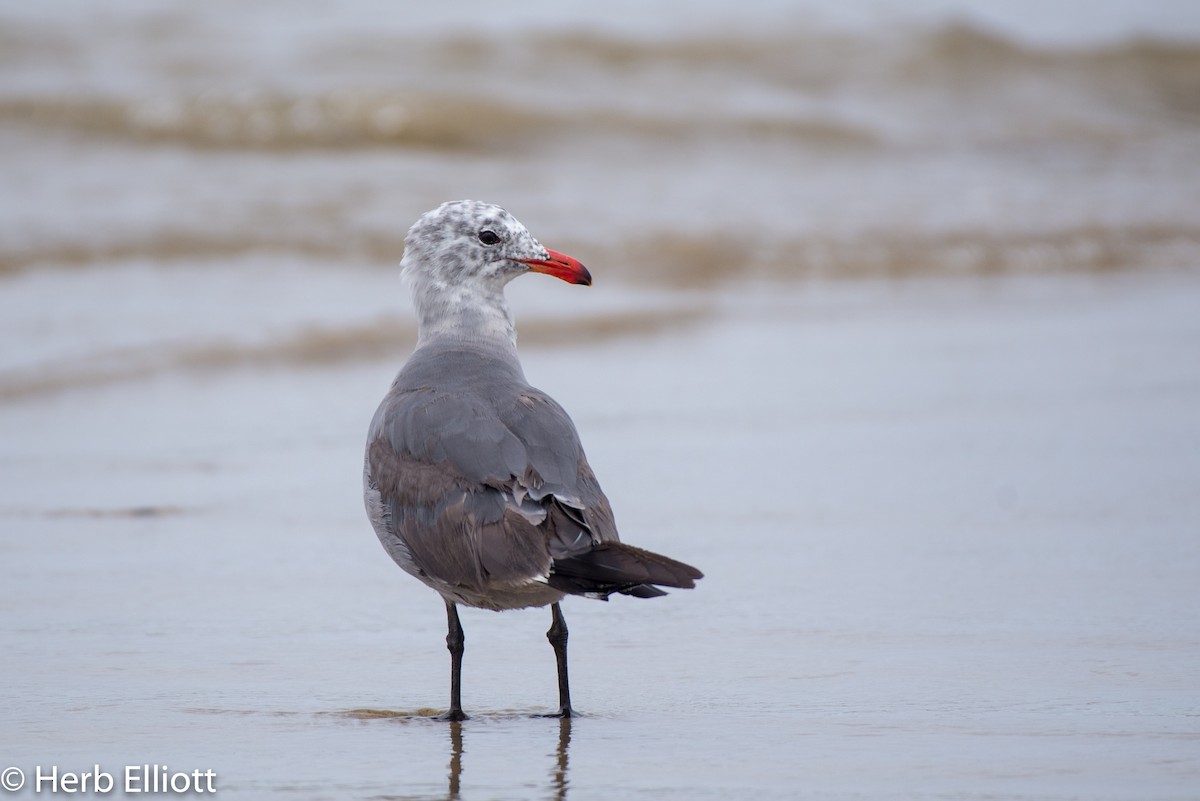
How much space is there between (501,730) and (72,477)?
264 cm

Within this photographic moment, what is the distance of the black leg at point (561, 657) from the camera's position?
3258mm

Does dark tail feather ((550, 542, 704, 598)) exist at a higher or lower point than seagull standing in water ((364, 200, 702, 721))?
lower

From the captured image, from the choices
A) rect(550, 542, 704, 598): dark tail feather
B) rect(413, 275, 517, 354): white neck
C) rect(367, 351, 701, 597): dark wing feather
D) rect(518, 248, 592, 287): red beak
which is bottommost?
rect(550, 542, 704, 598): dark tail feather

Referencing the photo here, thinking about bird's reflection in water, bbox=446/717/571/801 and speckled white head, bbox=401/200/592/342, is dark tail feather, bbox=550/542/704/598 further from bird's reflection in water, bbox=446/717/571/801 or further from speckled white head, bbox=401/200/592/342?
speckled white head, bbox=401/200/592/342

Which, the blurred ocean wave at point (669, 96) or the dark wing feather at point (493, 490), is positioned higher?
the blurred ocean wave at point (669, 96)

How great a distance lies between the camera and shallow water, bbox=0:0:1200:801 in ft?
10.5

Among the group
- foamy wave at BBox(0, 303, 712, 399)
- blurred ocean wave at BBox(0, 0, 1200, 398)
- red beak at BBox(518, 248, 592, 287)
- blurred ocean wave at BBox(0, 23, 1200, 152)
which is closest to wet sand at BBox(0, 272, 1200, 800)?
foamy wave at BBox(0, 303, 712, 399)

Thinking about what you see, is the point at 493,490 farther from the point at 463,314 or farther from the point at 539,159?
the point at 539,159

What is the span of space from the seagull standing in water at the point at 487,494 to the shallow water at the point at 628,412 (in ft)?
0.98

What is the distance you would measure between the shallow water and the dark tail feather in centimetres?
34

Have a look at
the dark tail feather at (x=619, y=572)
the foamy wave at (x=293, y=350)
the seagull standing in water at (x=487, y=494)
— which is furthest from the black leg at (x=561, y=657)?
the foamy wave at (x=293, y=350)

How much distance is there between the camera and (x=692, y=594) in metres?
4.16

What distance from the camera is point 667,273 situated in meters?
9.32

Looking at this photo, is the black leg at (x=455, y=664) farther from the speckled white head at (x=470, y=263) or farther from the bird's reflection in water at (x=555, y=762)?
the speckled white head at (x=470, y=263)
